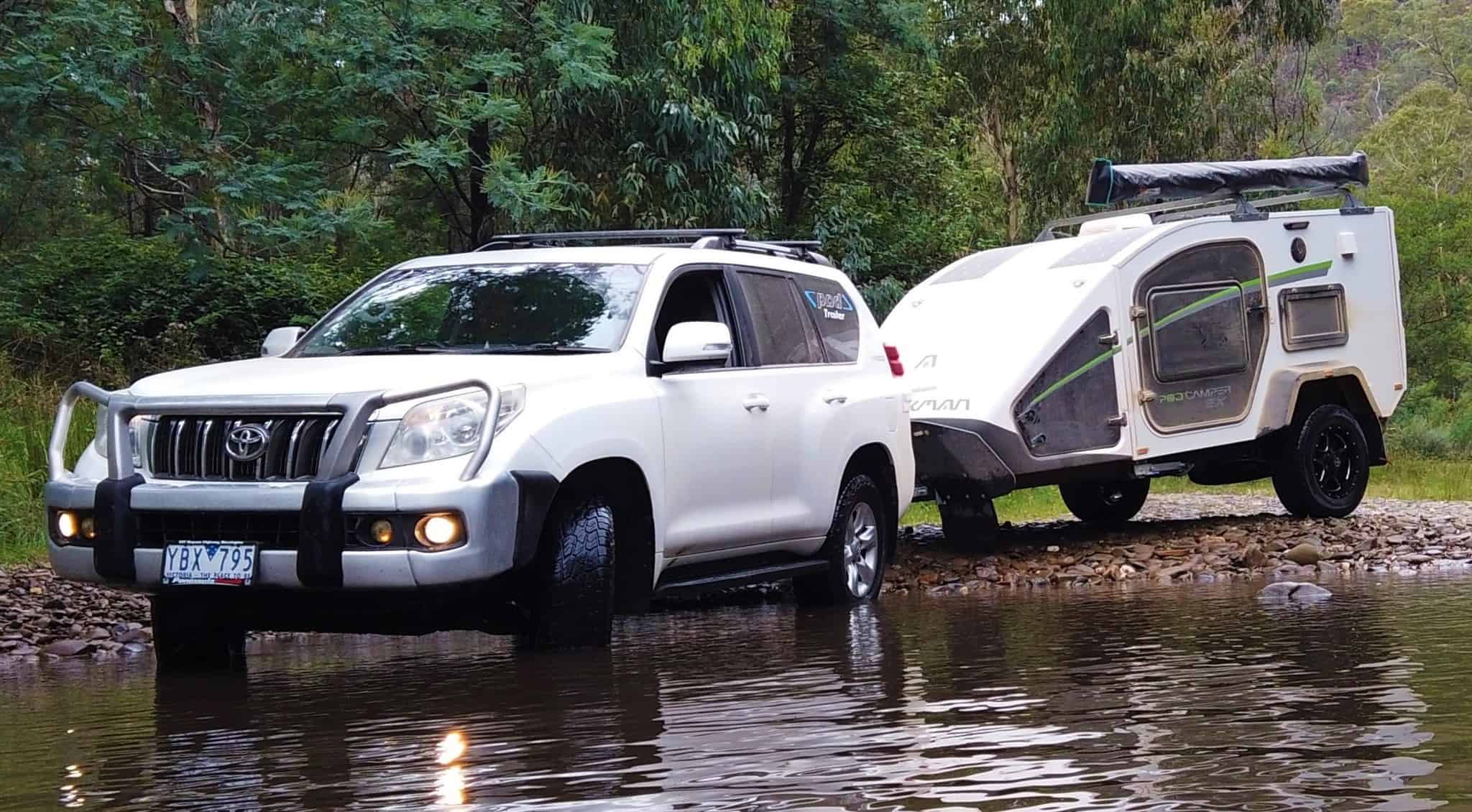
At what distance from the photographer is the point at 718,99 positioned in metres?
22.5

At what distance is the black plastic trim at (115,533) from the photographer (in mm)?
7305

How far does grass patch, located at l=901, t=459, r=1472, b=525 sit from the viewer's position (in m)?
18.5

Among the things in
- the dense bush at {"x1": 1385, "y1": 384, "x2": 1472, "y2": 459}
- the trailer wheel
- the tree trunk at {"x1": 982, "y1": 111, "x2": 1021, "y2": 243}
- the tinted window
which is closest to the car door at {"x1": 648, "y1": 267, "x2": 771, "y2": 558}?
the trailer wheel

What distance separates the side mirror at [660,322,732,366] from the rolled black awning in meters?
6.63

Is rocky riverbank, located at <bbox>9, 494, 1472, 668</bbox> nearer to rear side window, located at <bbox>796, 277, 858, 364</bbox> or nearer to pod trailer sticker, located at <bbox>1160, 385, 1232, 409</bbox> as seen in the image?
pod trailer sticker, located at <bbox>1160, 385, 1232, 409</bbox>

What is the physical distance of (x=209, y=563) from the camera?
7.15 m

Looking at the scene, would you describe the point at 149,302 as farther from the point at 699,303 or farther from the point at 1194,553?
the point at 699,303

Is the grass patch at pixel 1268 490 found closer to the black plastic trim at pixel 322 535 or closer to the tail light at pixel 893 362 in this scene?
the tail light at pixel 893 362

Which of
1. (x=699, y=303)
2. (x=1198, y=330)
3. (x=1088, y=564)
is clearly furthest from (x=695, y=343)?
(x=1198, y=330)

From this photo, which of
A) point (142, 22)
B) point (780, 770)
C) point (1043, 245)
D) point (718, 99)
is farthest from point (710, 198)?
point (780, 770)

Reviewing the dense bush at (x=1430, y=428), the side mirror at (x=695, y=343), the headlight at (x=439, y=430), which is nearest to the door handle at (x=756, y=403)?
the side mirror at (x=695, y=343)

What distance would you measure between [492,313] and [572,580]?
5.30ft

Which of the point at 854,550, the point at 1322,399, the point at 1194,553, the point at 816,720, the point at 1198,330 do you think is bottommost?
the point at 1194,553

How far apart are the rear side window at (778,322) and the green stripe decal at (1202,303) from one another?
3502 mm
